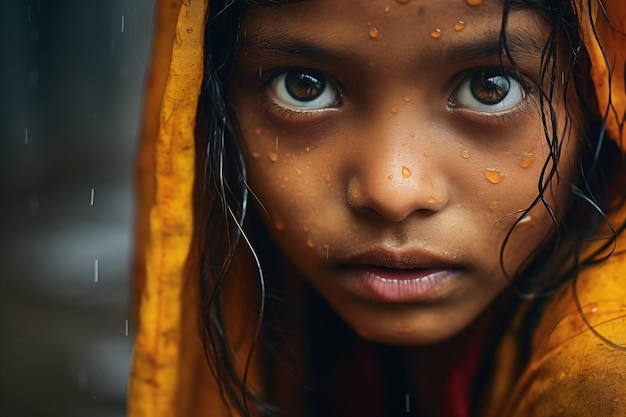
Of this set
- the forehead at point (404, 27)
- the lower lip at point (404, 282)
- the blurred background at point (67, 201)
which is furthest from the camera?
the blurred background at point (67, 201)

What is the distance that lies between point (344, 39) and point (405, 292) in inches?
12.2

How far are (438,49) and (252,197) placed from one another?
323mm

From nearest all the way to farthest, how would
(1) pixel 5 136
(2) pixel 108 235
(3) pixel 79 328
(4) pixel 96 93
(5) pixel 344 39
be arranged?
(5) pixel 344 39 → (3) pixel 79 328 → (2) pixel 108 235 → (1) pixel 5 136 → (4) pixel 96 93

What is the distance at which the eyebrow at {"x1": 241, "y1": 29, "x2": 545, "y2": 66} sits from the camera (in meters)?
0.95

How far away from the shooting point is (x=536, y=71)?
39.2 inches

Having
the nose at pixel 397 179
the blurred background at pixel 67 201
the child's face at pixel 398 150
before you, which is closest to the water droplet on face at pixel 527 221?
the child's face at pixel 398 150

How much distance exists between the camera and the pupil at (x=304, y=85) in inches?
40.7

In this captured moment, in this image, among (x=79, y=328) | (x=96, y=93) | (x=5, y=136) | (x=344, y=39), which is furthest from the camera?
(x=96, y=93)

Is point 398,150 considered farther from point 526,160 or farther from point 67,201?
point 67,201

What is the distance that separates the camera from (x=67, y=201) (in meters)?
3.32

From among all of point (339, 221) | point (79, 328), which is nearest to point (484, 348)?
point (339, 221)

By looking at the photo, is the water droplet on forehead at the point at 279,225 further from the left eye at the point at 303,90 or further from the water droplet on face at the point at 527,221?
the water droplet on face at the point at 527,221

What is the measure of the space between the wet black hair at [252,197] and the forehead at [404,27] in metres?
0.01

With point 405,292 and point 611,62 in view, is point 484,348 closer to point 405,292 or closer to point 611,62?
point 405,292
